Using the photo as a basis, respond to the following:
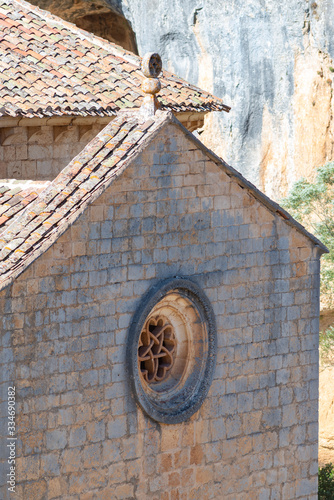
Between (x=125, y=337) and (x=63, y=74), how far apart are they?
6.06 meters

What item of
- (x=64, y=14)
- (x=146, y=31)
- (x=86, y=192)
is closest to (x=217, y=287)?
(x=86, y=192)

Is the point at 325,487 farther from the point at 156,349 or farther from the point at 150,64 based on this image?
the point at 150,64

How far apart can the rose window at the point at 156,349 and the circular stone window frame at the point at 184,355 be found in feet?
0.33

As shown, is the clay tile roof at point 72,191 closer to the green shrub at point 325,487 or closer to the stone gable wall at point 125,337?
the stone gable wall at point 125,337

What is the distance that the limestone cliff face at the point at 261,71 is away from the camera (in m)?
21.5

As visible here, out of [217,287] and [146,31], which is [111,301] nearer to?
[217,287]

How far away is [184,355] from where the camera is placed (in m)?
11.0

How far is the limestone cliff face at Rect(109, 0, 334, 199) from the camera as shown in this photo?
21.5m

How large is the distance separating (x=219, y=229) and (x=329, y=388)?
486 inches

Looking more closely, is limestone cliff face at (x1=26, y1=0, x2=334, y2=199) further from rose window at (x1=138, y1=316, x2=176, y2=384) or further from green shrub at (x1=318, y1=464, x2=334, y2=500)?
rose window at (x1=138, y1=316, x2=176, y2=384)

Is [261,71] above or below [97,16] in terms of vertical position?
below

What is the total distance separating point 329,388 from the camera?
22.3m

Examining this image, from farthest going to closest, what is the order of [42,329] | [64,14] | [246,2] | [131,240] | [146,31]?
[64,14] → [146,31] → [246,2] → [131,240] → [42,329]

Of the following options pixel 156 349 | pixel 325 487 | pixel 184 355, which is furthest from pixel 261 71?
pixel 156 349
